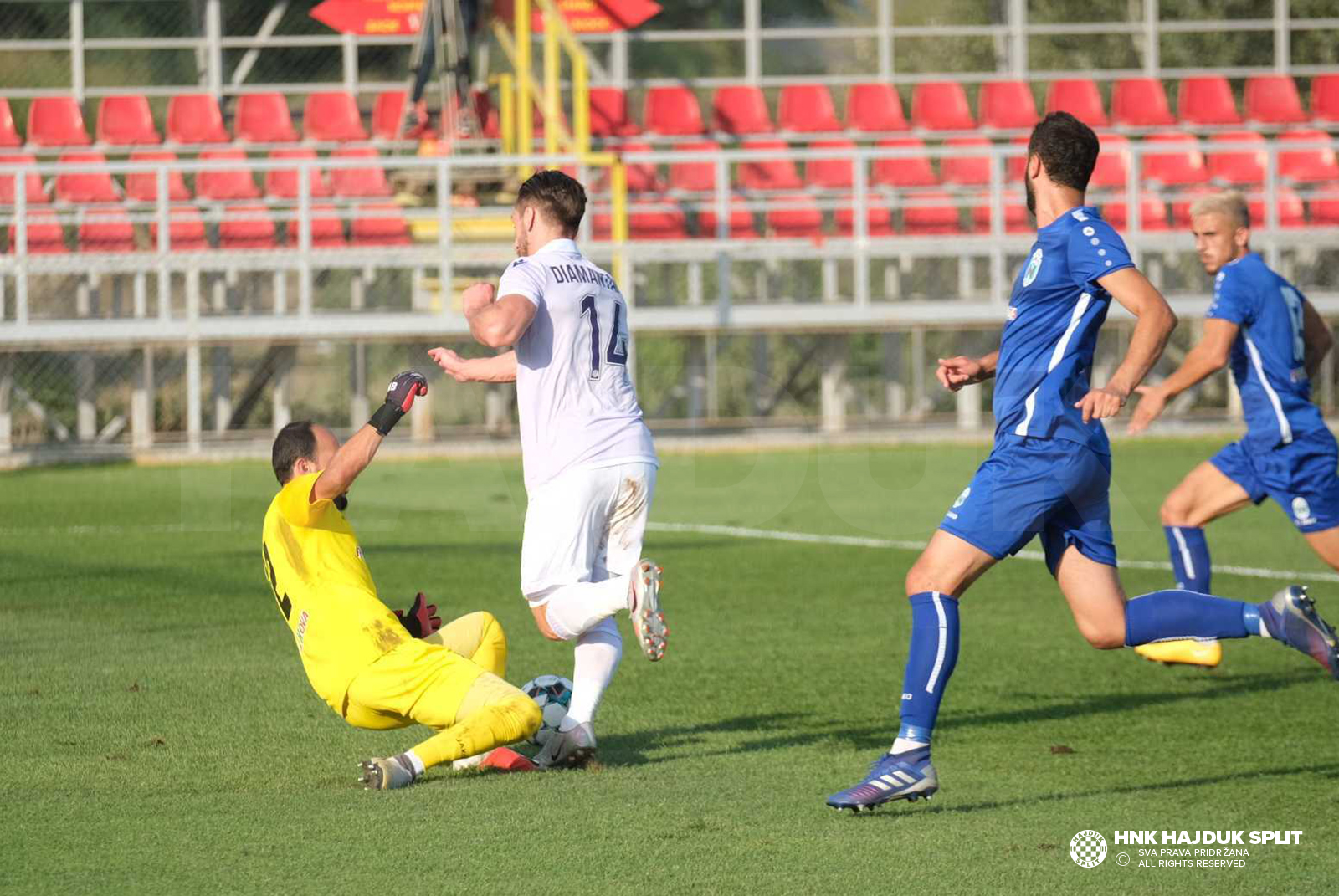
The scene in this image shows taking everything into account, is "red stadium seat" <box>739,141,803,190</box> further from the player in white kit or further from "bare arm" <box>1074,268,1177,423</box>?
"bare arm" <box>1074,268,1177,423</box>

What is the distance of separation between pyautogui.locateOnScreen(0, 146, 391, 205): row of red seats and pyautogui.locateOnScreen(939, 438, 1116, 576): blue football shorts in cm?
1717

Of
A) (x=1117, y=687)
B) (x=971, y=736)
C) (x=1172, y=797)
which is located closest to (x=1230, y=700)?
(x=1117, y=687)

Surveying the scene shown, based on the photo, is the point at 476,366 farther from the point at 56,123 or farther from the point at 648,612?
the point at 56,123

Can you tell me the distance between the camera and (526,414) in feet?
19.1

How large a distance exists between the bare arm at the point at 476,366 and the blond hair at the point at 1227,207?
3535 mm

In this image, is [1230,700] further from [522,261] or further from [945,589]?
[522,261]

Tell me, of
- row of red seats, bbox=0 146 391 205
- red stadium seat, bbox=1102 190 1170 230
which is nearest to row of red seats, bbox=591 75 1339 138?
red stadium seat, bbox=1102 190 1170 230

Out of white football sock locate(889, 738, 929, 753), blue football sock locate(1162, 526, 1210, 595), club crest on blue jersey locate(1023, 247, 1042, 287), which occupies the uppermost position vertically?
club crest on blue jersey locate(1023, 247, 1042, 287)

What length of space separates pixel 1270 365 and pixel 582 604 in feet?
12.3

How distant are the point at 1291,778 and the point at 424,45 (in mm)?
17623

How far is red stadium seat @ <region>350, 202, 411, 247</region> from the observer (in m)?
21.7

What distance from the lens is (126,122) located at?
23.8 meters

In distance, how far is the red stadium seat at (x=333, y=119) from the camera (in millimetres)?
23453

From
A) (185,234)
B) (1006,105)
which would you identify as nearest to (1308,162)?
(1006,105)
